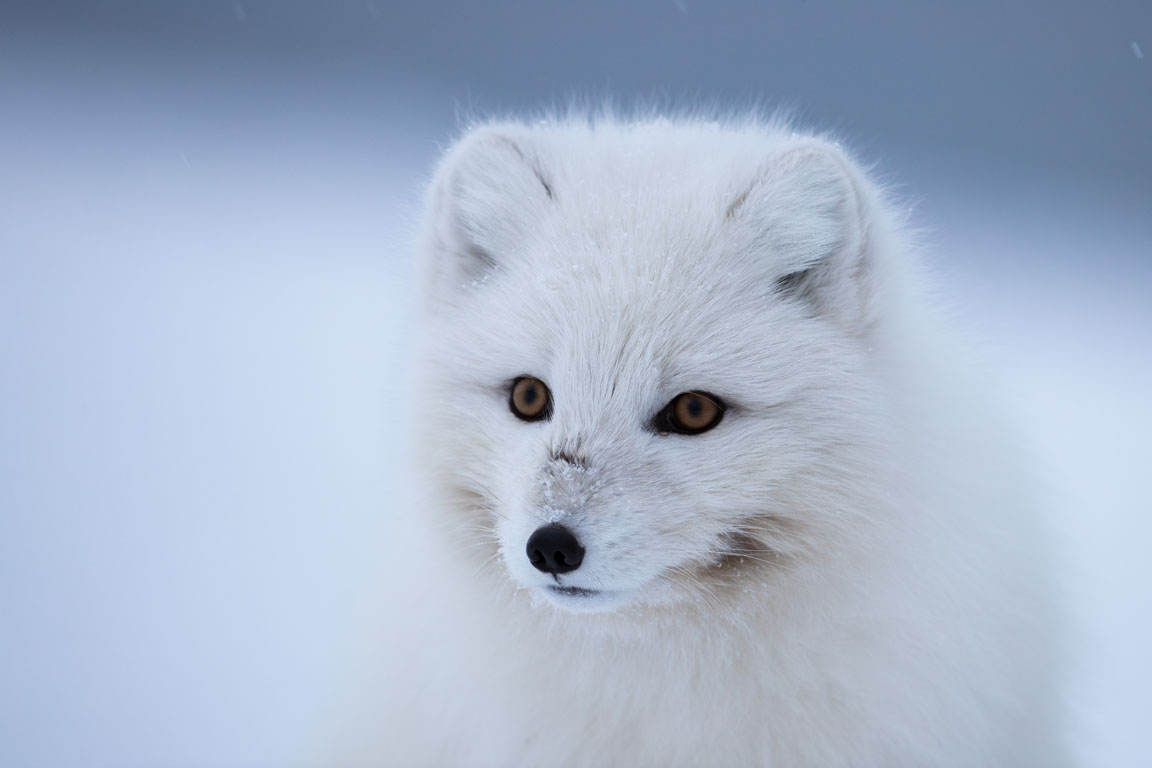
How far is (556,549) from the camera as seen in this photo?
1396 millimetres

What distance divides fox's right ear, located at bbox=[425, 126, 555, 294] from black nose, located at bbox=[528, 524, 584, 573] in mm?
724

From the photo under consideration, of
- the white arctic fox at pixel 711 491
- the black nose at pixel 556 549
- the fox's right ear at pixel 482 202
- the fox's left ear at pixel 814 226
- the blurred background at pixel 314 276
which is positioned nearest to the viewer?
the black nose at pixel 556 549

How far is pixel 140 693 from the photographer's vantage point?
212 centimetres

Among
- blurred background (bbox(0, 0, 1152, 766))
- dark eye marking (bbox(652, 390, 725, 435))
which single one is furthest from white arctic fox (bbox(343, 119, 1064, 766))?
blurred background (bbox(0, 0, 1152, 766))

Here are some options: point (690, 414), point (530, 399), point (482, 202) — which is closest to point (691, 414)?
point (690, 414)

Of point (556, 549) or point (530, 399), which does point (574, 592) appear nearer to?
point (556, 549)

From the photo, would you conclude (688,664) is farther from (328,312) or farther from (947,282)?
(328,312)

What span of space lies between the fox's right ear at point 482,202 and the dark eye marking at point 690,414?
0.52m

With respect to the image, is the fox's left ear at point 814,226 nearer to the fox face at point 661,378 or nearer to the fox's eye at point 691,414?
the fox face at point 661,378

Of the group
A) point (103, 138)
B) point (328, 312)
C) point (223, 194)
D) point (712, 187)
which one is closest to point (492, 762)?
point (712, 187)

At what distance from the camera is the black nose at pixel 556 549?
1.40m

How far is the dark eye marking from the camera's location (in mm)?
1602

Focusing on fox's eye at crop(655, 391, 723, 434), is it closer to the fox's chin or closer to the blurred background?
the fox's chin

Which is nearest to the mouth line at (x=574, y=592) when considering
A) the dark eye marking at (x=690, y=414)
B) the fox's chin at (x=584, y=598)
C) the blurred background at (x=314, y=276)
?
the fox's chin at (x=584, y=598)
